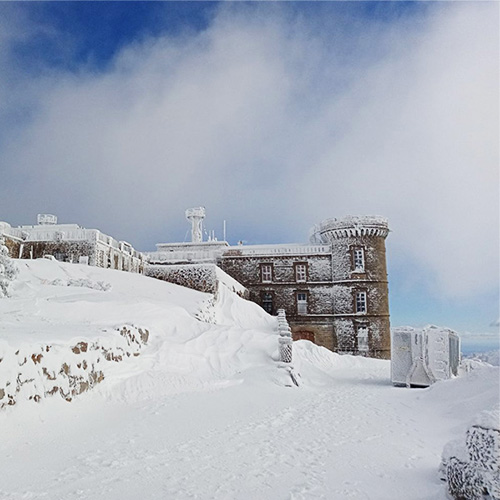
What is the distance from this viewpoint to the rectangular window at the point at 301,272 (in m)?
33.8

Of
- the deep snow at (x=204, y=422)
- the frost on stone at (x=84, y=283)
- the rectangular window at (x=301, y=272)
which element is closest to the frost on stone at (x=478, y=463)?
the deep snow at (x=204, y=422)

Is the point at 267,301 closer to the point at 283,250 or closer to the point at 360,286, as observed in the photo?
the point at 283,250

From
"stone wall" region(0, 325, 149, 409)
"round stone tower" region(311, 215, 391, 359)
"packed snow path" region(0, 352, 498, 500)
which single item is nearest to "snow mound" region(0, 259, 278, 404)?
"stone wall" region(0, 325, 149, 409)

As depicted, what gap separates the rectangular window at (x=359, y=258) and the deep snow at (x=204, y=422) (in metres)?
19.5

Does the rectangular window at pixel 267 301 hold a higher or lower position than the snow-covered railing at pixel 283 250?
lower

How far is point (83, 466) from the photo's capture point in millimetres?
4543

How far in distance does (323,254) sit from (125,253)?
49.7ft

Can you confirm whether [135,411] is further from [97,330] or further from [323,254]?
[323,254]

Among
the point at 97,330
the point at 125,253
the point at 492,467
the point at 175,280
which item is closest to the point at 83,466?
the point at 492,467

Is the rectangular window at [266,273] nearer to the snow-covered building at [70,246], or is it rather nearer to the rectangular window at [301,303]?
the rectangular window at [301,303]

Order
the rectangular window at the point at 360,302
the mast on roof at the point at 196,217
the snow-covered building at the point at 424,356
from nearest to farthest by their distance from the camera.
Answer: the snow-covered building at the point at 424,356, the rectangular window at the point at 360,302, the mast on roof at the point at 196,217

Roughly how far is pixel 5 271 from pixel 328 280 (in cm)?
2491

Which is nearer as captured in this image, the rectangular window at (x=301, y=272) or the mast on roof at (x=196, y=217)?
the rectangular window at (x=301, y=272)

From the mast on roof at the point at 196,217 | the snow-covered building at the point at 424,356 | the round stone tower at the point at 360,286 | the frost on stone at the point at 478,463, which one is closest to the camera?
the frost on stone at the point at 478,463
